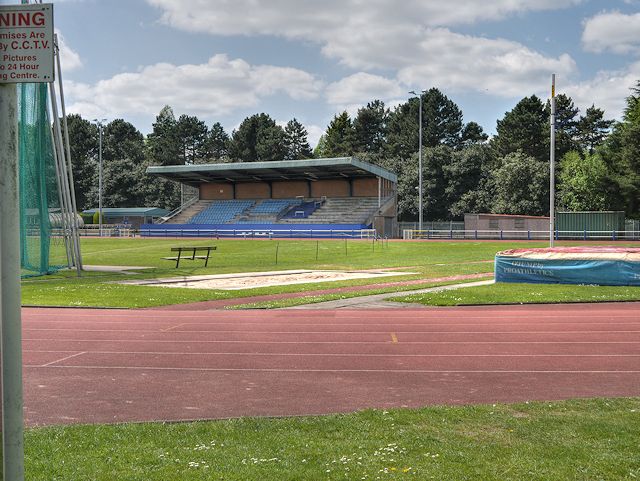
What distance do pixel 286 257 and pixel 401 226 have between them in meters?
30.7

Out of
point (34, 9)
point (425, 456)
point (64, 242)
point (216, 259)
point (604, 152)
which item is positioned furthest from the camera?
point (604, 152)

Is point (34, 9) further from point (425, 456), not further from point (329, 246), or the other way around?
point (329, 246)

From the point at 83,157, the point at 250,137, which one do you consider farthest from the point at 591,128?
the point at 83,157

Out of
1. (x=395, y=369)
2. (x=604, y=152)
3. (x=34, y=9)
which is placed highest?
(x=604, y=152)

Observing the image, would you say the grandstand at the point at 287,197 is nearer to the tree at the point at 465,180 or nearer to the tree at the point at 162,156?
the tree at the point at 465,180

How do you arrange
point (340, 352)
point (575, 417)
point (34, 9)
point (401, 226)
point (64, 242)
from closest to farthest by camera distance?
1. point (34, 9)
2. point (575, 417)
3. point (340, 352)
4. point (64, 242)
5. point (401, 226)

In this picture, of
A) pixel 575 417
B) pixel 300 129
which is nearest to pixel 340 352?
pixel 575 417

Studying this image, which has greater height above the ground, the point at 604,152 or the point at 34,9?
the point at 604,152

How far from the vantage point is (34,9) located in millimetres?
3547

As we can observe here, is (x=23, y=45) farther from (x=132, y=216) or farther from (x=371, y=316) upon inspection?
(x=132, y=216)

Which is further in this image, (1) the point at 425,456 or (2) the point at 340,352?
(2) the point at 340,352

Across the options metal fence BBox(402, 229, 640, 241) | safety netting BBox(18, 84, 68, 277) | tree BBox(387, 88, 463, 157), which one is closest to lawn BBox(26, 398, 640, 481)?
safety netting BBox(18, 84, 68, 277)

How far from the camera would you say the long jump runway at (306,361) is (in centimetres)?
790

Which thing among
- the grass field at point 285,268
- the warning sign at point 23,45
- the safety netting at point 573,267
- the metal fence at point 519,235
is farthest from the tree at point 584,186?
the warning sign at point 23,45
